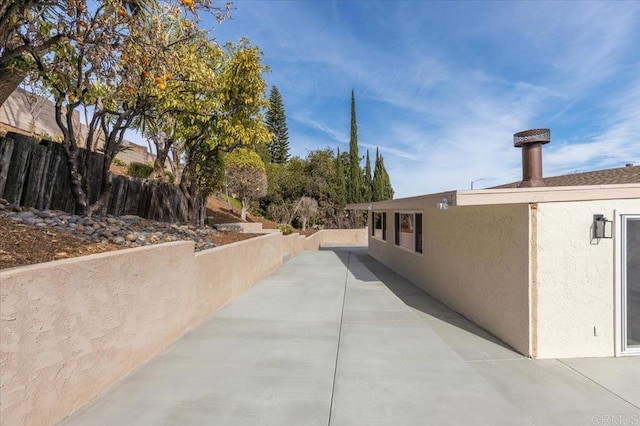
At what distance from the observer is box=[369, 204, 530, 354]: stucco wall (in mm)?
4496

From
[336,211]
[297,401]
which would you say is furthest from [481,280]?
[336,211]

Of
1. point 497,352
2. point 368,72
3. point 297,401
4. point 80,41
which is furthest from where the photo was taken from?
point 368,72

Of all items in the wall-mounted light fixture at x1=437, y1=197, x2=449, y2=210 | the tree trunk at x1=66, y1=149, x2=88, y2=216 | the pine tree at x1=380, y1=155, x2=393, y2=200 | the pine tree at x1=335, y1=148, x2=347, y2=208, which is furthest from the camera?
the pine tree at x1=380, y1=155, x2=393, y2=200

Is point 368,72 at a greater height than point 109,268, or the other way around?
point 368,72

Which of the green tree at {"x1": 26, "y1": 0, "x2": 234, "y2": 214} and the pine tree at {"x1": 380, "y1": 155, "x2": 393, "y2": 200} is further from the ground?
the pine tree at {"x1": 380, "y1": 155, "x2": 393, "y2": 200}

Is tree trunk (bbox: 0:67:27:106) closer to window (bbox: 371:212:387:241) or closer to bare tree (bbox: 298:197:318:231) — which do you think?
window (bbox: 371:212:387:241)

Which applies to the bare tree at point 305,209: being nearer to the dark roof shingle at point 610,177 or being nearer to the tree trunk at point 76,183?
the dark roof shingle at point 610,177

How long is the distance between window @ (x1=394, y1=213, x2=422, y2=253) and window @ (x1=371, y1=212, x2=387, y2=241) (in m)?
2.02

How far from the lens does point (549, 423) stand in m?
2.92

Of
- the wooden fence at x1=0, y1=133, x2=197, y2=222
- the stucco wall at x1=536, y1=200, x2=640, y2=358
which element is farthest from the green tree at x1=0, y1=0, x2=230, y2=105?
the stucco wall at x1=536, y1=200, x2=640, y2=358

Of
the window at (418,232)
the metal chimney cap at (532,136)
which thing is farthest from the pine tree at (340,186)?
the metal chimney cap at (532,136)

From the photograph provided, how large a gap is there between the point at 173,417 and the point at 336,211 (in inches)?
993

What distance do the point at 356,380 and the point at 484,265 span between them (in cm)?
311

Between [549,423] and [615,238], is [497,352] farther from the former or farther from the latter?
[615,238]
